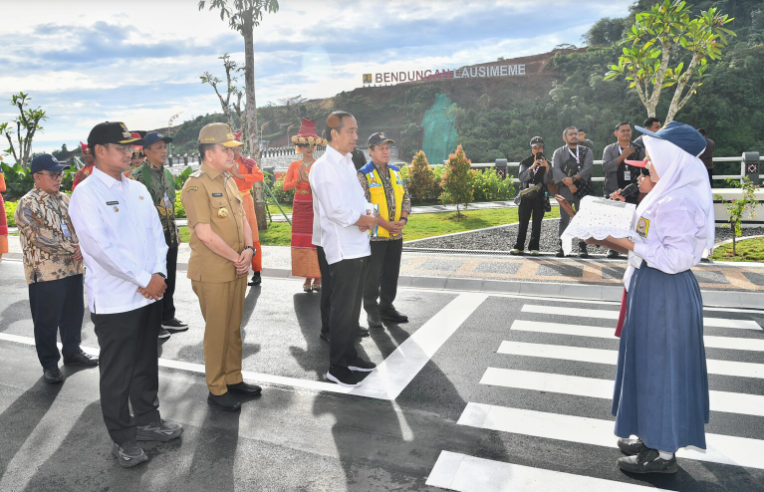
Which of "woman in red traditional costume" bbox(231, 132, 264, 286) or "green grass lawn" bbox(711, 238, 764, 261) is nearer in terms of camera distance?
"woman in red traditional costume" bbox(231, 132, 264, 286)

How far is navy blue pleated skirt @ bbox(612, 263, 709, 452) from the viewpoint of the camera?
3.40 meters

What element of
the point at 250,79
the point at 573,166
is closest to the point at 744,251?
the point at 573,166

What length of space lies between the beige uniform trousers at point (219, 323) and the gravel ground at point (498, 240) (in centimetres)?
698

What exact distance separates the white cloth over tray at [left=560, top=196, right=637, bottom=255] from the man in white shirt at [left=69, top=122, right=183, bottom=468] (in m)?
2.72

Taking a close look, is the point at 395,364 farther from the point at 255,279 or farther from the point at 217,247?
the point at 255,279

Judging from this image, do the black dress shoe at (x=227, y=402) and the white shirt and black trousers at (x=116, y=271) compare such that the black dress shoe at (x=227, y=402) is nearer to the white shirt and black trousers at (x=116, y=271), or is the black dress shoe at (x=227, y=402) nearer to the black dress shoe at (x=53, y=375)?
the white shirt and black trousers at (x=116, y=271)

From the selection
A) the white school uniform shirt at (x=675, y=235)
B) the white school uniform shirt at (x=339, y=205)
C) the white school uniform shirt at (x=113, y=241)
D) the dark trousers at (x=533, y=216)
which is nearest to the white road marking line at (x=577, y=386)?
the white school uniform shirt at (x=339, y=205)

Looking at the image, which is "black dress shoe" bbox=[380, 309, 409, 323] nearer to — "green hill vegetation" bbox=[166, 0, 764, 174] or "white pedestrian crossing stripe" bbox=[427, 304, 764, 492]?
"white pedestrian crossing stripe" bbox=[427, 304, 764, 492]

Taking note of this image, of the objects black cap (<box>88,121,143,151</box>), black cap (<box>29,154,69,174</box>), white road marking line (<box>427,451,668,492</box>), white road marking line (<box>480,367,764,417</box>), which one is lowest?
white road marking line (<box>427,451,668,492</box>)

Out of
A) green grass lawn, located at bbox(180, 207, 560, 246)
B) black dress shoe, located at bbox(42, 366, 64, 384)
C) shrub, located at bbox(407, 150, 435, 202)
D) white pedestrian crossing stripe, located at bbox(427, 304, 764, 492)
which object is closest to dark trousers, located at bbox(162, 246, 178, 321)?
black dress shoe, located at bbox(42, 366, 64, 384)

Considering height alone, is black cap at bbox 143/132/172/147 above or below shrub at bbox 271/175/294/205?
above

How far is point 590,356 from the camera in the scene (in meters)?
5.68

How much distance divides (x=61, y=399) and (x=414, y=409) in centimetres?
300

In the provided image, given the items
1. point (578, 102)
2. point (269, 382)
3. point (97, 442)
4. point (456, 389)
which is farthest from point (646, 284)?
point (578, 102)
